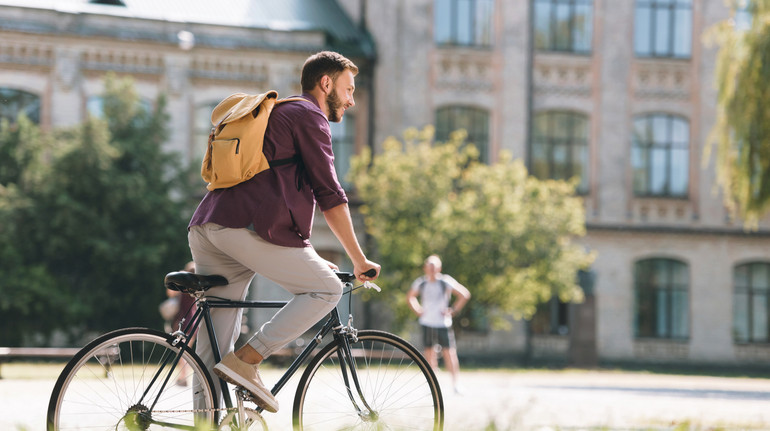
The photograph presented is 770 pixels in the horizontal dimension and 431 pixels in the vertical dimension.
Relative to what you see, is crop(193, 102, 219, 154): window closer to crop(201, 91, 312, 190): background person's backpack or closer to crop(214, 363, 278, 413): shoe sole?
crop(201, 91, 312, 190): background person's backpack

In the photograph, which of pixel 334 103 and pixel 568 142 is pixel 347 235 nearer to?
pixel 334 103

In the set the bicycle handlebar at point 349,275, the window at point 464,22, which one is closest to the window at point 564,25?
the window at point 464,22

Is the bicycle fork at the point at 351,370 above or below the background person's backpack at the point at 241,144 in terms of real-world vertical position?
below

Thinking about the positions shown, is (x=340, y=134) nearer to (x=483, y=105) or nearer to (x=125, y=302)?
(x=483, y=105)

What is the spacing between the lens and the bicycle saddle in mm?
4672

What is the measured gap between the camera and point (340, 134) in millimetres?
30828

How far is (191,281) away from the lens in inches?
186

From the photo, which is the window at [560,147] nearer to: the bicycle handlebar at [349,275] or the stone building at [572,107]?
the stone building at [572,107]

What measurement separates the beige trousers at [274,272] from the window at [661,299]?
2744 cm

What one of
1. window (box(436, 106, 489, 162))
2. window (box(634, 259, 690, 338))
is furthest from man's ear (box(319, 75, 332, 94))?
window (box(634, 259, 690, 338))

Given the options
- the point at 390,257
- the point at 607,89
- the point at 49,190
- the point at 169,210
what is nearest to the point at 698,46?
the point at 607,89

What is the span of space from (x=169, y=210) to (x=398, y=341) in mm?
21948

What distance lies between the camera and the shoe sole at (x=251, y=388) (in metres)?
4.68

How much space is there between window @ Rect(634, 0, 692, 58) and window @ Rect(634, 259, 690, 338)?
21.1ft
